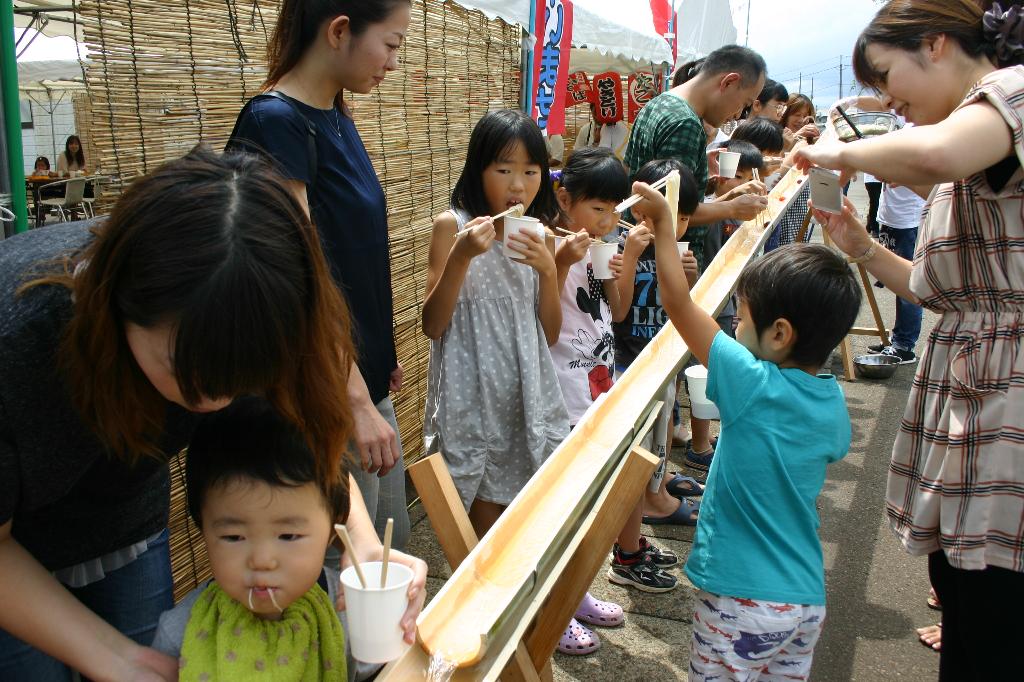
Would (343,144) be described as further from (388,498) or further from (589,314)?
(589,314)

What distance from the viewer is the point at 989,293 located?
219cm

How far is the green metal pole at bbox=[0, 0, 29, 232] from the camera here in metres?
2.13

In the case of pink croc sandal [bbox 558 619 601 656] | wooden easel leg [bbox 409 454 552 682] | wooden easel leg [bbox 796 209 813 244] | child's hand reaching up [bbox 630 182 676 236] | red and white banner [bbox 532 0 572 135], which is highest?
red and white banner [bbox 532 0 572 135]

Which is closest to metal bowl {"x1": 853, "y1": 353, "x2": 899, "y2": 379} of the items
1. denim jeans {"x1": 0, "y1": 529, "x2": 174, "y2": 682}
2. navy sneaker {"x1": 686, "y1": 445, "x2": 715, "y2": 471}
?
navy sneaker {"x1": 686, "y1": 445, "x2": 715, "y2": 471}

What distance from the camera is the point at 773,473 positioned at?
2.20 m

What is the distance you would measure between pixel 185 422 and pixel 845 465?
15.2 feet

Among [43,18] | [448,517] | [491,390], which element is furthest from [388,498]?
[43,18]

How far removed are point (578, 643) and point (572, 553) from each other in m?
1.44

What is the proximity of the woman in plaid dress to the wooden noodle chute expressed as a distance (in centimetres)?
85

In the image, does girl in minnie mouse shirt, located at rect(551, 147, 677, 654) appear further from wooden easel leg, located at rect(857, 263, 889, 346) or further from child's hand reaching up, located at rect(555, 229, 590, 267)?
wooden easel leg, located at rect(857, 263, 889, 346)

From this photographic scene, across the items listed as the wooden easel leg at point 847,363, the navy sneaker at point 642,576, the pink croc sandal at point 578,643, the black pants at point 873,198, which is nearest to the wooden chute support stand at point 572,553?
the pink croc sandal at point 578,643

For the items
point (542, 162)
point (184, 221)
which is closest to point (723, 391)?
point (542, 162)

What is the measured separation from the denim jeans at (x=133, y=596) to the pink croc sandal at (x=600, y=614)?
189cm

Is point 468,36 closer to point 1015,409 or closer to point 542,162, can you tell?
point 542,162
